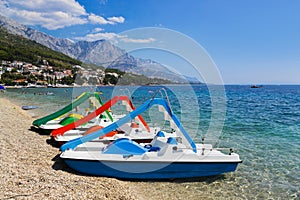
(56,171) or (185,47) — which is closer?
(56,171)

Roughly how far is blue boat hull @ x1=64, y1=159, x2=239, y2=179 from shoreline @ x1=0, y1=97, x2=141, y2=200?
0.25 metres

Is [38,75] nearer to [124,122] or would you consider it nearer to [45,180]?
[124,122]

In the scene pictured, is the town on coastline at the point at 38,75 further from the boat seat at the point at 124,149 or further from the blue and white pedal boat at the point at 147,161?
the blue and white pedal boat at the point at 147,161

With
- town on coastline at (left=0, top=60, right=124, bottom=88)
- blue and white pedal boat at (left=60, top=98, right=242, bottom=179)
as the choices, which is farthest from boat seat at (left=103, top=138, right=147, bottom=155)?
town on coastline at (left=0, top=60, right=124, bottom=88)

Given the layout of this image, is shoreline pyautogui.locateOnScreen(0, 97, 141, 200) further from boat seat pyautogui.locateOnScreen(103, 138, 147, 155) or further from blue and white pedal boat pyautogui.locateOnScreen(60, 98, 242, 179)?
boat seat pyautogui.locateOnScreen(103, 138, 147, 155)

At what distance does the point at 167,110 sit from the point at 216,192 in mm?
3165

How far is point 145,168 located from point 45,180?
9.47 ft

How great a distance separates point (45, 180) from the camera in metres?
6.09

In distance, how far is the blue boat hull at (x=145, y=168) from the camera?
7.20 m

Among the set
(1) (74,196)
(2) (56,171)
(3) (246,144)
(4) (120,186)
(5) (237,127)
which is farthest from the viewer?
(5) (237,127)

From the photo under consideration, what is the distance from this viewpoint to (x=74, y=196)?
5.47m

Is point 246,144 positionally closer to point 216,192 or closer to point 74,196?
point 216,192

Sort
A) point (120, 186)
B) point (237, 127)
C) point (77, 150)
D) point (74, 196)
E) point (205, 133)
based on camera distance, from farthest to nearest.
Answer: point (237, 127) → point (205, 133) → point (77, 150) → point (120, 186) → point (74, 196)

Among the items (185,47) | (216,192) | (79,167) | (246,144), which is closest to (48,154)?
(79,167)
